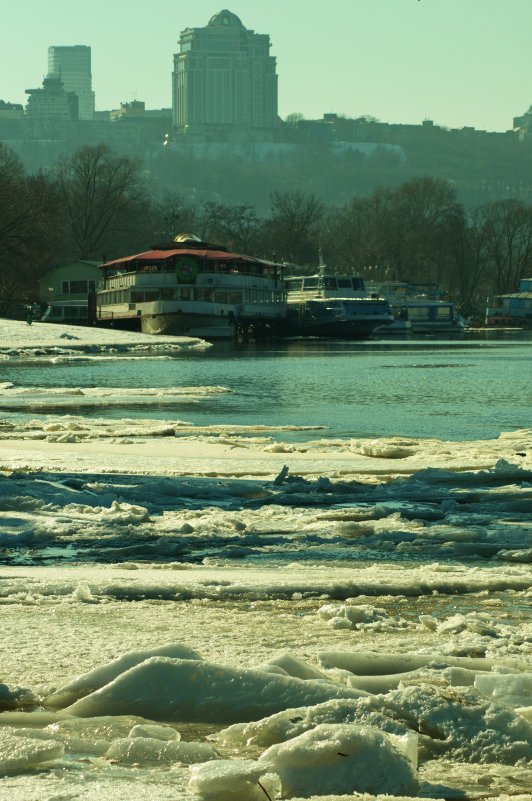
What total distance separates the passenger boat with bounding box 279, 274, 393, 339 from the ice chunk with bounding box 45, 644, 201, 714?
86.5 m

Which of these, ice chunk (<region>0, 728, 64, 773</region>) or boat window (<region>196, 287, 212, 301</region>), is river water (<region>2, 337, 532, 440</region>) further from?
boat window (<region>196, 287, 212, 301</region>)

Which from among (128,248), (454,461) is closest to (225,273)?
(128,248)

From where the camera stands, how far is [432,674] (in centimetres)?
571

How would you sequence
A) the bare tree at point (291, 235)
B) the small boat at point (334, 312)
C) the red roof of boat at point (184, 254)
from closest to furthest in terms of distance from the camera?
the red roof of boat at point (184, 254)
the small boat at point (334, 312)
the bare tree at point (291, 235)

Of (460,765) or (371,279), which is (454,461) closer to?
(460,765)

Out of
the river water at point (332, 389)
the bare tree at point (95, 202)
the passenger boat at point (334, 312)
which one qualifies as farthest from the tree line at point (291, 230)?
the river water at point (332, 389)

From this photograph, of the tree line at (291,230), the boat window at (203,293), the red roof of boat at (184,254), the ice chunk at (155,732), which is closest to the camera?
the ice chunk at (155,732)

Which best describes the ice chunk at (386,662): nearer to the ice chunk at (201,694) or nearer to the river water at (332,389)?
the ice chunk at (201,694)

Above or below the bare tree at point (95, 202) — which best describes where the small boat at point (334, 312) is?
below

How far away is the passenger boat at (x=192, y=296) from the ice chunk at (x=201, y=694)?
79.7 m

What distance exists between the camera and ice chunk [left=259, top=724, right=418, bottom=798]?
443cm

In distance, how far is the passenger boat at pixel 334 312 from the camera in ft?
303

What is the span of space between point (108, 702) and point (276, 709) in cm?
62

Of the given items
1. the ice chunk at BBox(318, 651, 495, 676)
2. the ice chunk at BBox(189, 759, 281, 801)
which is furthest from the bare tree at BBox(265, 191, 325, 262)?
the ice chunk at BBox(189, 759, 281, 801)
